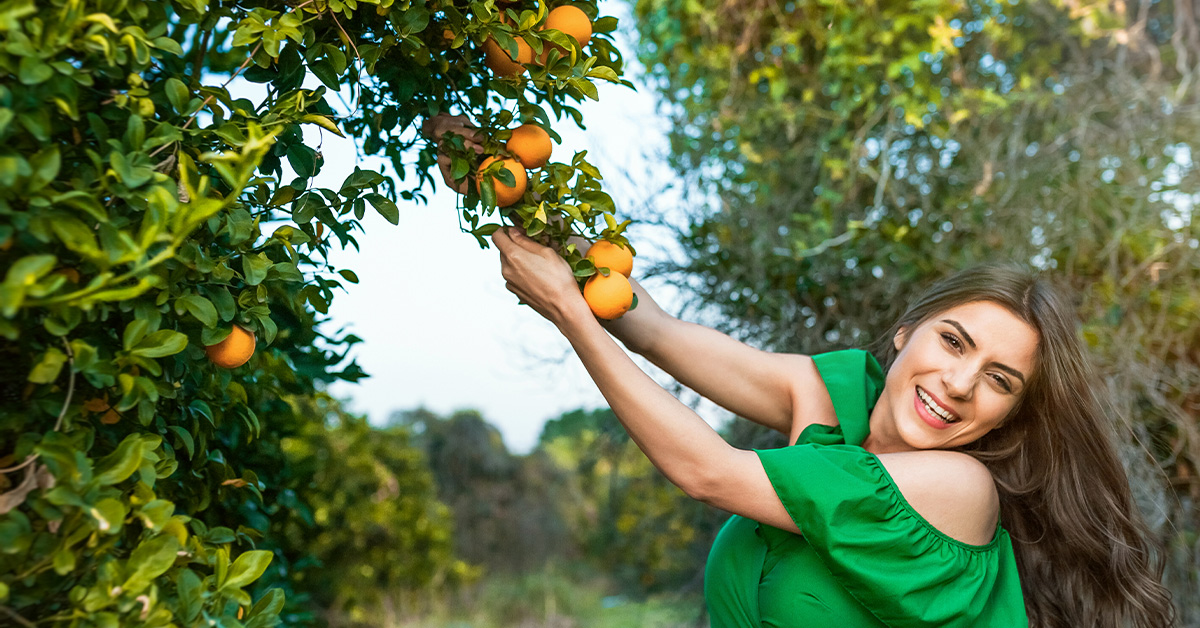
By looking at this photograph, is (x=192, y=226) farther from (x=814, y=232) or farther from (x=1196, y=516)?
(x=1196, y=516)

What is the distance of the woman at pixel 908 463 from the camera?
1.18m

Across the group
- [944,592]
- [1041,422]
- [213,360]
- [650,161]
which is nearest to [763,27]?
[650,161]

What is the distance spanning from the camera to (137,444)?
693mm

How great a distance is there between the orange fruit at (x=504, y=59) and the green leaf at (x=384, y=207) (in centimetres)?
23

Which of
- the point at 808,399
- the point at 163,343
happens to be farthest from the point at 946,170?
the point at 163,343

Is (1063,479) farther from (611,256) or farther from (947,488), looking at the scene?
(611,256)

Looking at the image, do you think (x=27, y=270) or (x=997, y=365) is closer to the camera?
(x=27, y=270)

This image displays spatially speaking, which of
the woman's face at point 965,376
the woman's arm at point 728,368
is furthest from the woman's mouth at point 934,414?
the woman's arm at point 728,368

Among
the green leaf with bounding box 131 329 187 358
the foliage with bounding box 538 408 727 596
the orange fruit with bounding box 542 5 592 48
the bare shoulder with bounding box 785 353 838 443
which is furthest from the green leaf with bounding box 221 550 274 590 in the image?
the foliage with bounding box 538 408 727 596

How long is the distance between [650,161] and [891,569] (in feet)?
6.62

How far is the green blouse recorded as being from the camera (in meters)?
1.23

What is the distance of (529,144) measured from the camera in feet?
3.45

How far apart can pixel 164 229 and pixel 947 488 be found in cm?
118

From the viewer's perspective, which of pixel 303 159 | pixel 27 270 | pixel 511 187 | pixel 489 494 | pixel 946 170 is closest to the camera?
pixel 27 270
